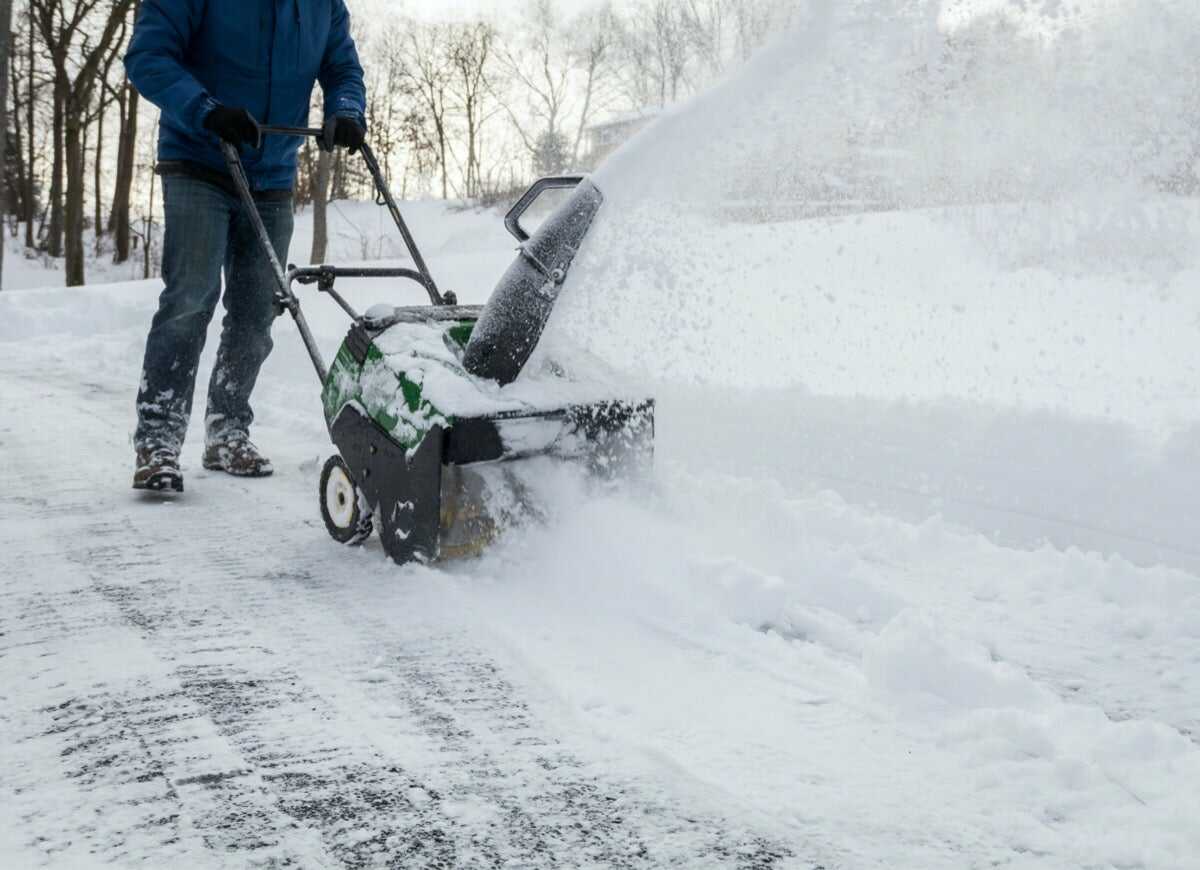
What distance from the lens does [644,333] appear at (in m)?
3.91

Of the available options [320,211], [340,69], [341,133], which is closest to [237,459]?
[341,133]

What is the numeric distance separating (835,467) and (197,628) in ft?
8.18

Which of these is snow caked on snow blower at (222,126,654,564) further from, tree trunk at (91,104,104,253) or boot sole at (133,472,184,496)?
tree trunk at (91,104,104,253)

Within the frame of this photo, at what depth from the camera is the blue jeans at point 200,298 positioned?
136 inches

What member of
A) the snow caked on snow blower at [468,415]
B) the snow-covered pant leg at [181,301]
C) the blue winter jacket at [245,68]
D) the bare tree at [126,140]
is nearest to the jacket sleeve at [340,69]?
the blue winter jacket at [245,68]

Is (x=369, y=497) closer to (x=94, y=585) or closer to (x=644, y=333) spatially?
(x=94, y=585)

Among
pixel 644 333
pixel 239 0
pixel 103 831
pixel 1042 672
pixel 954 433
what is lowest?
pixel 103 831

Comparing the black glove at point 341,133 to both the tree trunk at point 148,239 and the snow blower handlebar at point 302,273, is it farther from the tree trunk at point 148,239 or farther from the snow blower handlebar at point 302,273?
the tree trunk at point 148,239

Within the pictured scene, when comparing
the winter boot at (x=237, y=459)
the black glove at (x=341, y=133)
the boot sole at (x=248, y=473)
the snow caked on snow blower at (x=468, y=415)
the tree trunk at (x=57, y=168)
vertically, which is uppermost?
the tree trunk at (x=57, y=168)

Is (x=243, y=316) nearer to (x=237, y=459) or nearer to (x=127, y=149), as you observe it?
(x=237, y=459)

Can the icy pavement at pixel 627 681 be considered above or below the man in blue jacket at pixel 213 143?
below

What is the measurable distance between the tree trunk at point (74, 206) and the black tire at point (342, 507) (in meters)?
16.0

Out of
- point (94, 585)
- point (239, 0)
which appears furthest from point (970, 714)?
point (239, 0)

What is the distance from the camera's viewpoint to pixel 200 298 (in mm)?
3504
